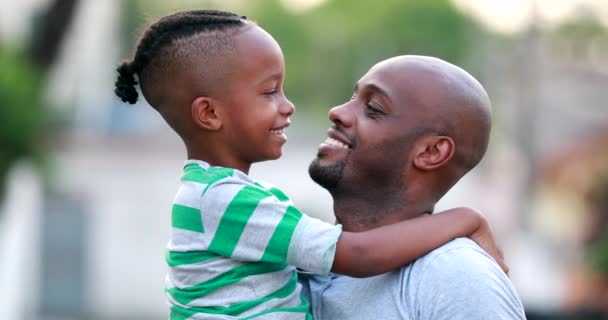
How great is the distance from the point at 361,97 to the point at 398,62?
0.15 metres

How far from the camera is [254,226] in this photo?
3266mm

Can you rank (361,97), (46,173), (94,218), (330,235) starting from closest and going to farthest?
(330,235) → (361,97) → (46,173) → (94,218)

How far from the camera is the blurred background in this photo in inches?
540

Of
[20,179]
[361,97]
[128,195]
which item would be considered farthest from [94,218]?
[361,97]

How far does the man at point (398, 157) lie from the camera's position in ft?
10.8

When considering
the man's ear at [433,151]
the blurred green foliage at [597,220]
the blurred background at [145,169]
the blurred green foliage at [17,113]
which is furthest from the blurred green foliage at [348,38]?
the man's ear at [433,151]

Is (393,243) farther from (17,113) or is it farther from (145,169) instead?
(145,169)

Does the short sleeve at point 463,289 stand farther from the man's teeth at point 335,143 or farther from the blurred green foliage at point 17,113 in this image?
the blurred green foliage at point 17,113

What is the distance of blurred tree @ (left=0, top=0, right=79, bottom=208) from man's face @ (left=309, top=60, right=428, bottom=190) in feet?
29.9

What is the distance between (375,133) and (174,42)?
0.63 meters

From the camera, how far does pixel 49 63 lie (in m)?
13.7

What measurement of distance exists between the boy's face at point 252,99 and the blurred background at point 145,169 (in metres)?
7.31

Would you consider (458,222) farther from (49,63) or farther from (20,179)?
(20,179)

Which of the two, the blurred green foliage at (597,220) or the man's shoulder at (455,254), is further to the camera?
the blurred green foliage at (597,220)
